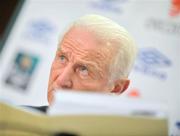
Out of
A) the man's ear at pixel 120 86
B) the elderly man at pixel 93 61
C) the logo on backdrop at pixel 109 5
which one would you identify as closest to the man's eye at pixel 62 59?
the elderly man at pixel 93 61

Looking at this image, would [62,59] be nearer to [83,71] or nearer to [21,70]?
[83,71]

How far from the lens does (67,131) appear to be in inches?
27.3

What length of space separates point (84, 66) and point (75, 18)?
6.4 inches

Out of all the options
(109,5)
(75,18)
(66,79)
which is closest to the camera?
(66,79)

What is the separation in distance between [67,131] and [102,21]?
28cm

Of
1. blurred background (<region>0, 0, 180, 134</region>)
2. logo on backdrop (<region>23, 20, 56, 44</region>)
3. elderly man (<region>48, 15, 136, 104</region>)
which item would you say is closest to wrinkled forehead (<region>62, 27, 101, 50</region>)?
elderly man (<region>48, 15, 136, 104</region>)

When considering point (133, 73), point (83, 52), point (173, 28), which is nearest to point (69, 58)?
point (83, 52)

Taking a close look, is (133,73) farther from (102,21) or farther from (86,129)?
(86,129)

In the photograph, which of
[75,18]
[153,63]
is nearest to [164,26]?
[153,63]

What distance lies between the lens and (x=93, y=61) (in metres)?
0.82

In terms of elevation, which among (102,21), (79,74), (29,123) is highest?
(102,21)

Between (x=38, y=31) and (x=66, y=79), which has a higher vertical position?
(x=38, y=31)

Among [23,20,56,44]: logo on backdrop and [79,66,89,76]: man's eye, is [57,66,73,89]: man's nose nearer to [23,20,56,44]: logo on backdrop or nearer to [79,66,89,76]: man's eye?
[79,66,89,76]: man's eye

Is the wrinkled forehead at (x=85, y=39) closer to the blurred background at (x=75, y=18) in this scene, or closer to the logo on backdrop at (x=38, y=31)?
the blurred background at (x=75, y=18)
